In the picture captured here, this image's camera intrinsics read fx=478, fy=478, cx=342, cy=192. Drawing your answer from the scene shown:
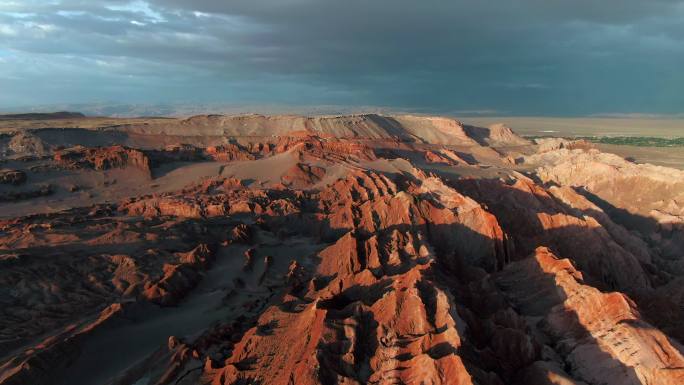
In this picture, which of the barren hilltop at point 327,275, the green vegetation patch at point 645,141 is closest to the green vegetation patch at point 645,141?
the green vegetation patch at point 645,141

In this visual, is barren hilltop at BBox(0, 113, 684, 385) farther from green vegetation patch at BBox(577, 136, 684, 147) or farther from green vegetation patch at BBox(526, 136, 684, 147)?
green vegetation patch at BBox(577, 136, 684, 147)

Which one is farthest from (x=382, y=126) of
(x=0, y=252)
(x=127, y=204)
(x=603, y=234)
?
(x=0, y=252)

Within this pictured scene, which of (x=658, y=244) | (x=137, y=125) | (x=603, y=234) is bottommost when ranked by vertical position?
(x=658, y=244)

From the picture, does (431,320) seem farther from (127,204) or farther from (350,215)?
(127,204)

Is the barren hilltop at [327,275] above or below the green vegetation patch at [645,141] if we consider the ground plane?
below

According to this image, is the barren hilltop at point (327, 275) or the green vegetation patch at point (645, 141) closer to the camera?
the barren hilltop at point (327, 275)

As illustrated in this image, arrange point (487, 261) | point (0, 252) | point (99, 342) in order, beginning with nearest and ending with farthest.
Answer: point (99, 342) < point (0, 252) < point (487, 261)

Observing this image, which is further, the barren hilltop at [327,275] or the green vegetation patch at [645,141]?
the green vegetation patch at [645,141]

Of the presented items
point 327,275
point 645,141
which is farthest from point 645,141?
point 327,275

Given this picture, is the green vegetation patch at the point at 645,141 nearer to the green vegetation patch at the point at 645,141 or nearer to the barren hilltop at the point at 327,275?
the green vegetation patch at the point at 645,141
